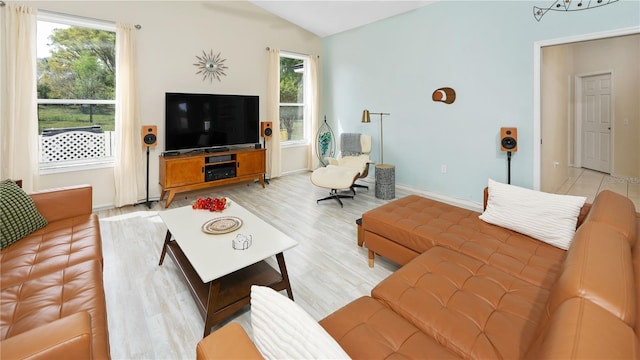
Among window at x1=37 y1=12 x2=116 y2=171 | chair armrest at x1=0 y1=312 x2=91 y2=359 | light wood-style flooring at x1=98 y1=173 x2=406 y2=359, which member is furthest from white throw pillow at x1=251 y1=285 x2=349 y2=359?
window at x1=37 y1=12 x2=116 y2=171

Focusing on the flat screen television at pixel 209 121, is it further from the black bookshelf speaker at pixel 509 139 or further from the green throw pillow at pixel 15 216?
the black bookshelf speaker at pixel 509 139

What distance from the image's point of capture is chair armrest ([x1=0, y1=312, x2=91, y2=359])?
0.90 metres

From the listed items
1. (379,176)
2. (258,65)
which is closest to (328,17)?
(258,65)

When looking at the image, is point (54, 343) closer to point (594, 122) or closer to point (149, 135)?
point (149, 135)

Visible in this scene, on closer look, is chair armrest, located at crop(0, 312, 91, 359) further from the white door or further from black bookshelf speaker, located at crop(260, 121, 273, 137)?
the white door

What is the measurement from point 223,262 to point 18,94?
11.6 ft

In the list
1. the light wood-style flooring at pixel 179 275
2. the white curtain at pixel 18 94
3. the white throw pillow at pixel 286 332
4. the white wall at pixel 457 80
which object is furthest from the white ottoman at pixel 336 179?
the white curtain at pixel 18 94

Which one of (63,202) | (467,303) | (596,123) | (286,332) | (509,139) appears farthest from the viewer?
(596,123)

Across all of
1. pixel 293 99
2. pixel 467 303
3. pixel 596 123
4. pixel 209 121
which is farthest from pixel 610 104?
pixel 209 121

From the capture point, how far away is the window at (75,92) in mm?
3715

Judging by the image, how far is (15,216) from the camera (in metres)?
2.04

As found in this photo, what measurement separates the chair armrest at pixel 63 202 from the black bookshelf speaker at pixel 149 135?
178cm

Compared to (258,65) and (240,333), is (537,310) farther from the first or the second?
(258,65)

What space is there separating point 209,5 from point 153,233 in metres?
3.60
